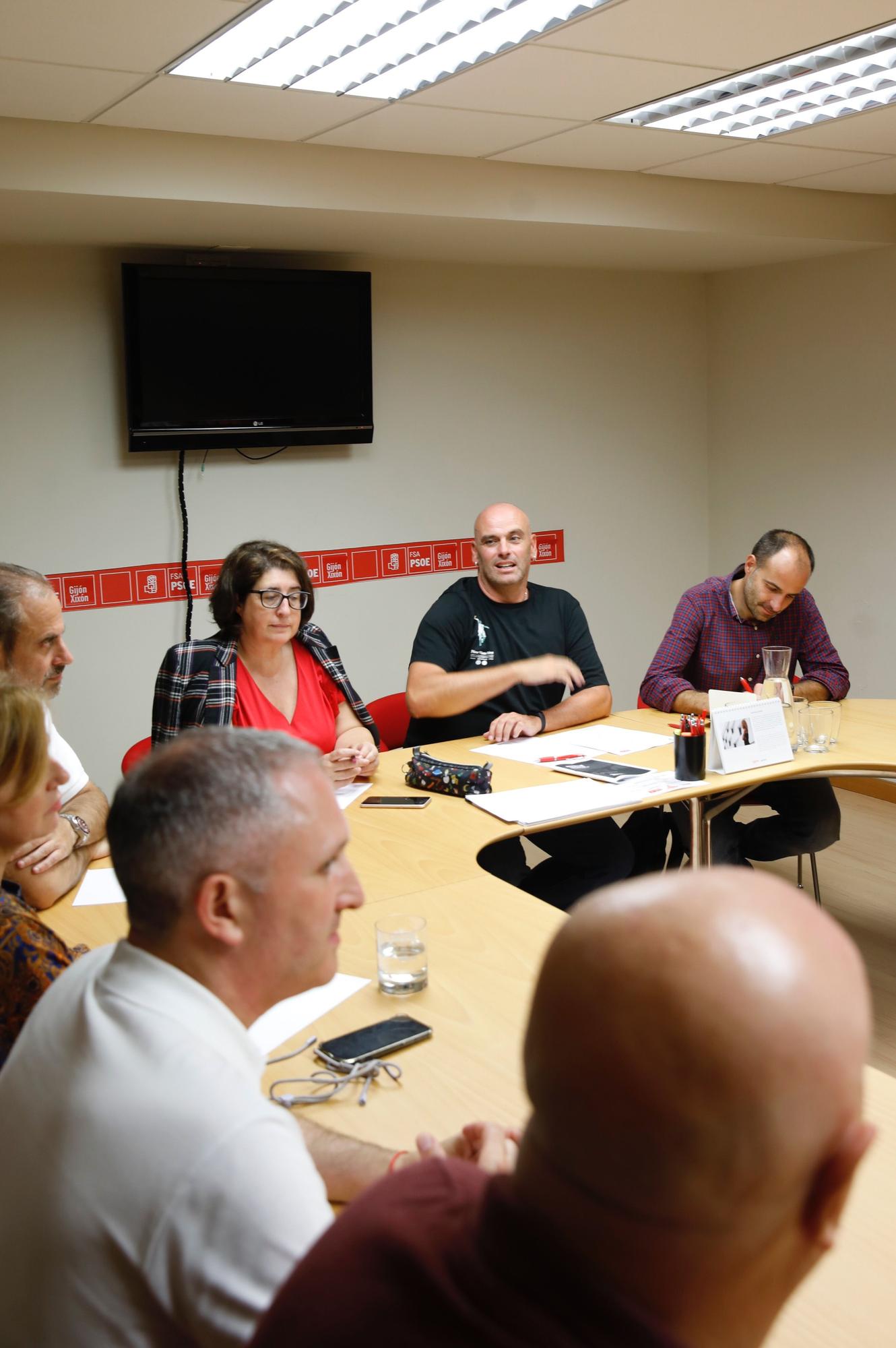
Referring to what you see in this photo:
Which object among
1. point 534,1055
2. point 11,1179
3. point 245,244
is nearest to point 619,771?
point 11,1179

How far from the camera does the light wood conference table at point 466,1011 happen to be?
48.8 inches

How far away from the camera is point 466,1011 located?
6.02ft

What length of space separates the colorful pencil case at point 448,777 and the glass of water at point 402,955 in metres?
1.10

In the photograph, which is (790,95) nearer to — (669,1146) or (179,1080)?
(179,1080)

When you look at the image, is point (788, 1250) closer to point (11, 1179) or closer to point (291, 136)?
point (11, 1179)

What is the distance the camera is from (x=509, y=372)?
572cm

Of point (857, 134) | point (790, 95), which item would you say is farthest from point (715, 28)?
point (857, 134)

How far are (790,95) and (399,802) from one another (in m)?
2.60

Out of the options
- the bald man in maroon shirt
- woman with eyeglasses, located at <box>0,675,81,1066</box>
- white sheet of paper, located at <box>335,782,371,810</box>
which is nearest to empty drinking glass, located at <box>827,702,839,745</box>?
white sheet of paper, located at <box>335,782,371,810</box>

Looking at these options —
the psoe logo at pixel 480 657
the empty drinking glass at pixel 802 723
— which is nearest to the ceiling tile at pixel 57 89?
the psoe logo at pixel 480 657

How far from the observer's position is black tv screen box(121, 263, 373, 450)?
4.62m

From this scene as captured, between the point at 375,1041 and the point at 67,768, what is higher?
the point at 67,768

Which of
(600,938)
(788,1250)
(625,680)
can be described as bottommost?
(625,680)

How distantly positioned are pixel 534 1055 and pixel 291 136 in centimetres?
378
